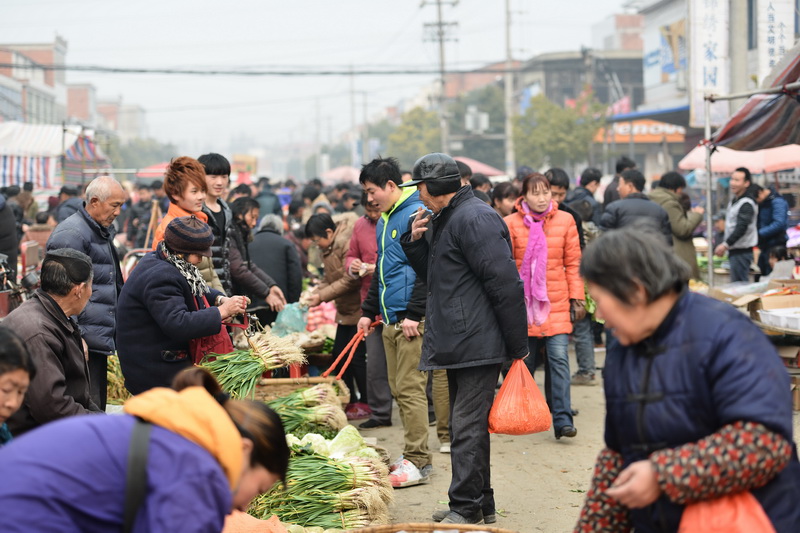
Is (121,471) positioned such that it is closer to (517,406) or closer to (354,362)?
(517,406)

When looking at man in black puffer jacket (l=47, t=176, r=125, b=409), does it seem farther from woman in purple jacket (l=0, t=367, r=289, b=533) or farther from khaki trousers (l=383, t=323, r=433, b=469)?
woman in purple jacket (l=0, t=367, r=289, b=533)

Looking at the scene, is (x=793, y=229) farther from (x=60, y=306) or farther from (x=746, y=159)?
(x=60, y=306)

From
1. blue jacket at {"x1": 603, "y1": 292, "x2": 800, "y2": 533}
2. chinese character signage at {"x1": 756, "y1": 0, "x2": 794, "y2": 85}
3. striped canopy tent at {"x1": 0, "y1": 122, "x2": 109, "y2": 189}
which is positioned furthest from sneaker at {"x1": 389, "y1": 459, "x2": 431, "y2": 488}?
striped canopy tent at {"x1": 0, "y1": 122, "x2": 109, "y2": 189}

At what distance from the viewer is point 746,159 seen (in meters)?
15.1

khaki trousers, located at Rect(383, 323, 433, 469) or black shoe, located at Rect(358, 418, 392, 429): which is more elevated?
khaki trousers, located at Rect(383, 323, 433, 469)

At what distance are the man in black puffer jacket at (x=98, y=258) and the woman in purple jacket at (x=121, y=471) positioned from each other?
3570mm

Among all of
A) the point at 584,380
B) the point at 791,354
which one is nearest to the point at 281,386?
the point at 584,380

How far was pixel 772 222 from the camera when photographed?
11.8 metres

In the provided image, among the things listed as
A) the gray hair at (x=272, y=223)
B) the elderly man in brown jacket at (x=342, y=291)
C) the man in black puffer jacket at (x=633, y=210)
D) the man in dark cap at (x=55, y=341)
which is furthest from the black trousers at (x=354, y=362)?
the man in dark cap at (x=55, y=341)

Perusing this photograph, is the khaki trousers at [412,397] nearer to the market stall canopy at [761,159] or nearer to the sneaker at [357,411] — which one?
the sneaker at [357,411]

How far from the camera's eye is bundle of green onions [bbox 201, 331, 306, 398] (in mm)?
5637

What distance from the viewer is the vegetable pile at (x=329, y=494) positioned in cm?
494

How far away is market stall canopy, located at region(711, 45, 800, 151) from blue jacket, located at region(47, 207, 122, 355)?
6355 millimetres

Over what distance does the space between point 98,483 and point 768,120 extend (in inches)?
352
